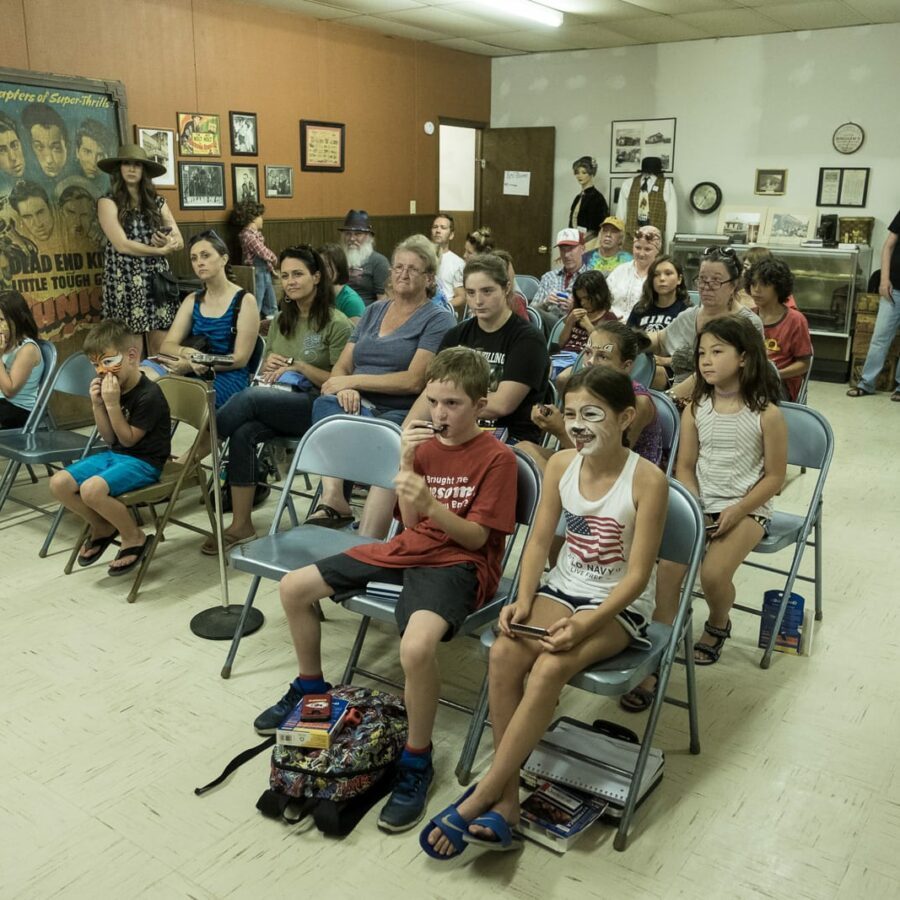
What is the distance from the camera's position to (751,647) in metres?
3.09

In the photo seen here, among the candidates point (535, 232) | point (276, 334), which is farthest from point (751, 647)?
point (535, 232)

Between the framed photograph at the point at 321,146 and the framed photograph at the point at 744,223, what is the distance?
3.65 m

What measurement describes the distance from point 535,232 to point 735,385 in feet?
23.1

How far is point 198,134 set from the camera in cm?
661

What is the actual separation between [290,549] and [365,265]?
360 centimetres

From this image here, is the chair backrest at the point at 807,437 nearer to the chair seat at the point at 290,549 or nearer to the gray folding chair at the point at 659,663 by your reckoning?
the gray folding chair at the point at 659,663

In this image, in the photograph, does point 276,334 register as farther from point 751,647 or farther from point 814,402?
point 814,402

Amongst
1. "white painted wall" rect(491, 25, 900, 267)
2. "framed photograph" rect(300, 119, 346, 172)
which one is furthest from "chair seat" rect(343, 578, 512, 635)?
"white painted wall" rect(491, 25, 900, 267)

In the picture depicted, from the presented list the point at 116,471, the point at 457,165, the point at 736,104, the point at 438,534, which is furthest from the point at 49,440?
the point at 457,165

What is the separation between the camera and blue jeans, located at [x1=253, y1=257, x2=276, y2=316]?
6.92 m

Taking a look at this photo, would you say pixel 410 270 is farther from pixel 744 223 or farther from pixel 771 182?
pixel 771 182

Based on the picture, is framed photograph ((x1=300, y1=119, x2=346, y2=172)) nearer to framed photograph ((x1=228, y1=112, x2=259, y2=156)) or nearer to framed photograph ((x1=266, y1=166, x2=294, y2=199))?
framed photograph ((x1=266, y1=166, x2=294, y2=199))

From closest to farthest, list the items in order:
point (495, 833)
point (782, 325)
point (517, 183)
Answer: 1. point (495, 833)
2. point (782, 325)
3. point (517, 183)

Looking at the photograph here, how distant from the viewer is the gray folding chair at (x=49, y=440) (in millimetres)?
3826
